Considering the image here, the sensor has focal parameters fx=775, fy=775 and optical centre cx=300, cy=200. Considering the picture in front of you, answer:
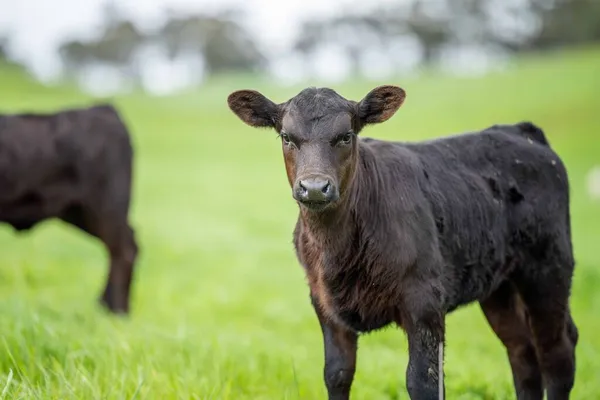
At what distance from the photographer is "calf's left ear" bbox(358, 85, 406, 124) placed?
4.56 metres

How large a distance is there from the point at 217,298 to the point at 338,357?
256 inches

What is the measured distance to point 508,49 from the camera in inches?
2498

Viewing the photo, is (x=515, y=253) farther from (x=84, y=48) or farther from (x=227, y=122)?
(x=84, y=48)

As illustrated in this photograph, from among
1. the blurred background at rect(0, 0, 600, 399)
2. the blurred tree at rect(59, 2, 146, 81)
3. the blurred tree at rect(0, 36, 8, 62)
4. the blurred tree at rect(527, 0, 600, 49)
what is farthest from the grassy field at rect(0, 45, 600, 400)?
the blurred tree at rect(59, 2, 146, 81)

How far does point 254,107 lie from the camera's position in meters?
4.77

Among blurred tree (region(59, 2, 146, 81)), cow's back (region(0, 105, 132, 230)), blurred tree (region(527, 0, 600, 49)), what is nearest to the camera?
cow's back (region(0, 105, 132, 230))

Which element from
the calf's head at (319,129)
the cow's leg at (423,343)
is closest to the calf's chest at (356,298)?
the cow's leg at (423,343)

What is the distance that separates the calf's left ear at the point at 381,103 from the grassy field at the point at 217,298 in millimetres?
1713

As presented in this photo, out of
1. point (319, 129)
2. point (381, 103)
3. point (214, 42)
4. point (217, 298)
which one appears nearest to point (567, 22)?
point (214, 42)

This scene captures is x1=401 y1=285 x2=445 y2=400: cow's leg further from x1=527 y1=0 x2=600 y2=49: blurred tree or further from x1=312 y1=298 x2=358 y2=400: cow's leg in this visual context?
x1=527 y1=0 x2=600 y2=49: blurred tree

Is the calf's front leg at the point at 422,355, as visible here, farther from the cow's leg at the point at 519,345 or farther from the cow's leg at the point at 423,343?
the cow's leg at the point at 519,345

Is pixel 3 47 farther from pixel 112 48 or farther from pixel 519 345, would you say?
pixel 519 345

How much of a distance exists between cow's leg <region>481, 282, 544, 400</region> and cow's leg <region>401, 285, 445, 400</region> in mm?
1358

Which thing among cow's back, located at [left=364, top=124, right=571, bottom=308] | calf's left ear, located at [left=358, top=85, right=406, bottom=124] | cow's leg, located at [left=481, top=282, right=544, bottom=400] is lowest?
cow's leg, located at [left=481, top=282, right=544, bottom=400]
